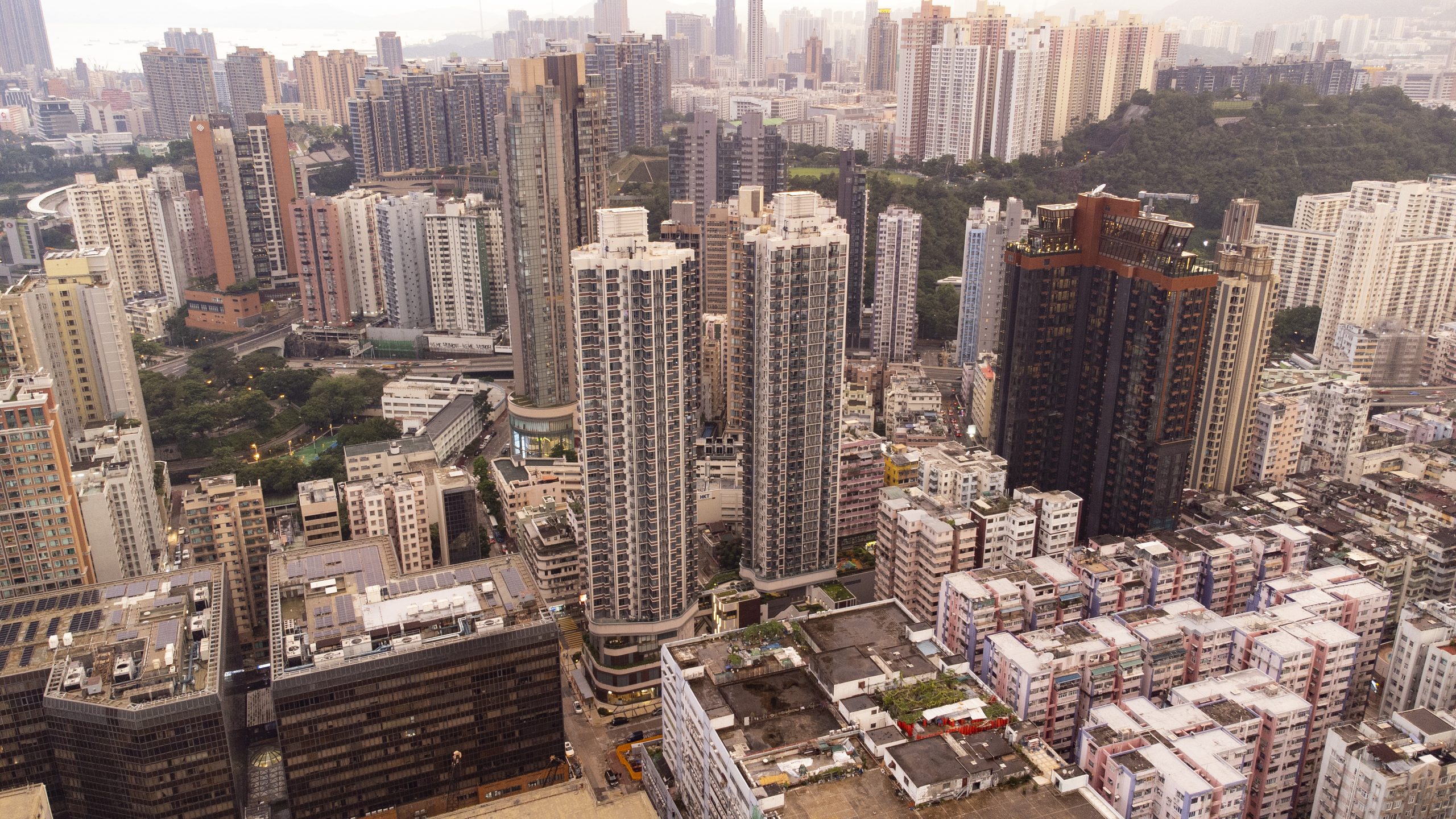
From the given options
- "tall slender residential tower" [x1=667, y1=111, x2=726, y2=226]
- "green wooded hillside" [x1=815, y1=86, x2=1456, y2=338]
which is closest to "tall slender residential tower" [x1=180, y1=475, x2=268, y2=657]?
"tall slender residential tower" [x1=667, y1=111, x2=726, y2=226]

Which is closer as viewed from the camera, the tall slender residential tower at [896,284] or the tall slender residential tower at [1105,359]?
the tall slender residential tower at [1105,359]

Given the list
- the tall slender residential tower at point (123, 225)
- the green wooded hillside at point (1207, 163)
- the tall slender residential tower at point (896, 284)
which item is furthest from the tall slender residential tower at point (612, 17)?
the tall slender residential tower at point (896, 284)

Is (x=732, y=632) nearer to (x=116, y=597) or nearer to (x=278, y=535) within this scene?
(x=116, y=597)

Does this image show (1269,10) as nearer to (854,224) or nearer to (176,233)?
(854,224)

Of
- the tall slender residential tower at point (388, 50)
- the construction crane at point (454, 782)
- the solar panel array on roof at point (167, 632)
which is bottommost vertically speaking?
the construction crane at point (454, 782)

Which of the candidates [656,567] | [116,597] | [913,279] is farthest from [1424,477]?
[116,597]

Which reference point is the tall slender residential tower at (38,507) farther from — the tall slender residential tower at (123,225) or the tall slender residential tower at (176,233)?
the tall slender residential tower at (176,233)
